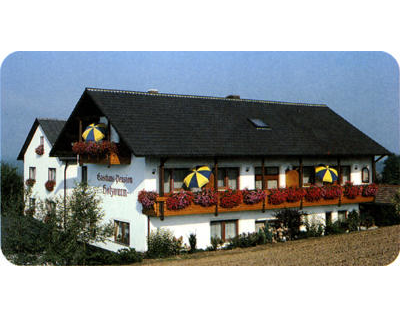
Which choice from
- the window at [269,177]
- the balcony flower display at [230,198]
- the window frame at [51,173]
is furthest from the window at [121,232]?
the window frame at [51,173]

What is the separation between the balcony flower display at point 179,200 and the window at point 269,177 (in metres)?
5.15

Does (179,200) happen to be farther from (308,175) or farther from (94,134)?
(308,175)

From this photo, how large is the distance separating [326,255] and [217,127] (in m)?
10.9

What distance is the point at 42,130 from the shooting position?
35.4m

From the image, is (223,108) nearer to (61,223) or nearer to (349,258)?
(61,223)

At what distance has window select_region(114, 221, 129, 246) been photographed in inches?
909

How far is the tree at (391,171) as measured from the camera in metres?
43.3

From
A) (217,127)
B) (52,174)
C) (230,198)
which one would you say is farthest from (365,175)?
(52,174)

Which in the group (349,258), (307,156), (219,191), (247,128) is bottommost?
(349,258)

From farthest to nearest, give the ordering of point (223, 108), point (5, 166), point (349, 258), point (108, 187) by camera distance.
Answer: point (5, 166)
point (223, 108)
point (108, 187)
point (349, 258)

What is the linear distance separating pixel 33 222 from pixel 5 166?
24850 mm

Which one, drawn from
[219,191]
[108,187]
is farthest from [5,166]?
[219,191]

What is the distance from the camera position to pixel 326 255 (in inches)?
613

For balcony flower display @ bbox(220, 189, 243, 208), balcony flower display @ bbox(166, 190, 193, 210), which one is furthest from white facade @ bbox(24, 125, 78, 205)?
balcony flower display @ bbox(220, 189, 243, 208)
